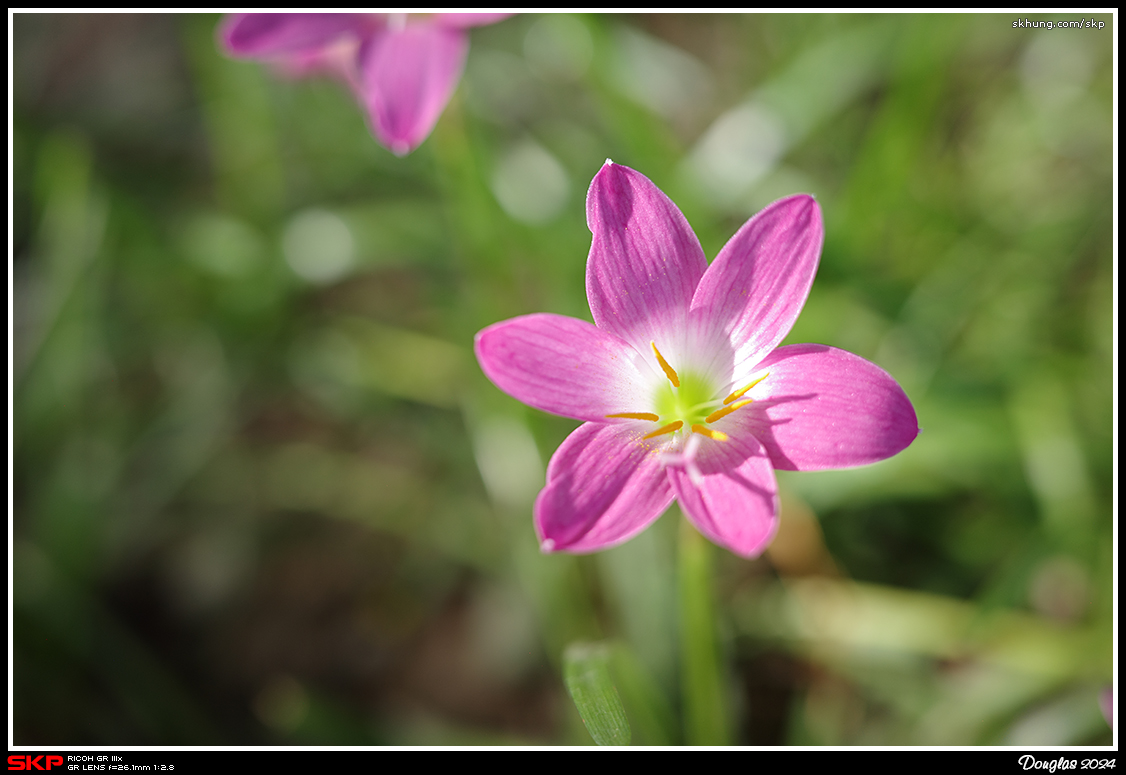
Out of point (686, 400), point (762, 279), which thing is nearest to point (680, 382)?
point (686, 400)

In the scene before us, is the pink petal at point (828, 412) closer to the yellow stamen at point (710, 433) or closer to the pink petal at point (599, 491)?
the yellow stamen at point (710, 433)

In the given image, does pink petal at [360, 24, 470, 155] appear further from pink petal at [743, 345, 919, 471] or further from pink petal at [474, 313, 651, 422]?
pink petal at [743, 345, 919, 471]

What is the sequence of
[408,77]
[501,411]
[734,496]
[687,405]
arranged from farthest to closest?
[501,411], [408,77], [687,405], [734,496]

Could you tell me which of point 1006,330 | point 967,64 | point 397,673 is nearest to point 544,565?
point 397,673

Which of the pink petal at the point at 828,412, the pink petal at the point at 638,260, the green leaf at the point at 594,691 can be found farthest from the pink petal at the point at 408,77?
the green leaf at the point at 594,691
